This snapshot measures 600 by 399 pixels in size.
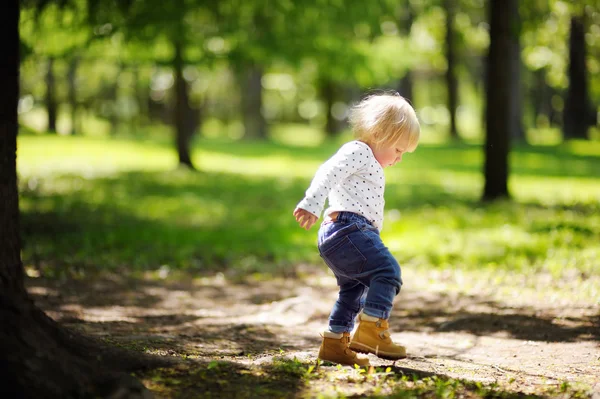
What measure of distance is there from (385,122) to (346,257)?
82cm

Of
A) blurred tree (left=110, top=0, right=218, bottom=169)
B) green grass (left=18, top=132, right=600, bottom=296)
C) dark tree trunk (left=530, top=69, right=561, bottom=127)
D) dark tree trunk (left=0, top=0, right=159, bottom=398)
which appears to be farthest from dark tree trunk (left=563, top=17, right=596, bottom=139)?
dark tree trunk (left=0, top=0, right=159, bottom=398)

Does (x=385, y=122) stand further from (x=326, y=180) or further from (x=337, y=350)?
(x=337, y=350)

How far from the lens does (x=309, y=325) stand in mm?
6168

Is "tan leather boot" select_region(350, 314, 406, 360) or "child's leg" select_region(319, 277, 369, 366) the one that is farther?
"child's leg" select_region(319, 277, 369, 366)

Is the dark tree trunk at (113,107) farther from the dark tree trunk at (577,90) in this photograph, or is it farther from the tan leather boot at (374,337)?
the tan leather boot at (374,337)

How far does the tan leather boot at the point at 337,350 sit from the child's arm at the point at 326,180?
76 cm

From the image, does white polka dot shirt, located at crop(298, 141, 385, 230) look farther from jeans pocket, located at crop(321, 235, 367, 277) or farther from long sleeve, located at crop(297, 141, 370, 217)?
jeans pocket, located at crop(321, 235, 367, 277)

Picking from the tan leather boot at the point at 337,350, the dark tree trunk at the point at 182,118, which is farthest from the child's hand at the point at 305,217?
the dark tree trunk at the point at 182,118

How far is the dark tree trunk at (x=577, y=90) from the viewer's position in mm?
28828

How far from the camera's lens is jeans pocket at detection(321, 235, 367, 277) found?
4.04 meters

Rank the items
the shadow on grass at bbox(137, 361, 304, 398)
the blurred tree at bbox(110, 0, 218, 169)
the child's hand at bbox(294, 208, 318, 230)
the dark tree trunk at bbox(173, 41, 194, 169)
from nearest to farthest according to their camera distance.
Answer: the shadow on grass at bbox(137, 361, 304, 398) < the child's hand at bbox(294, 208, 318, 230) < the blurred tree at bbox(110, 0, 218, 169) < the dark tree trunk at bbox(173, 41, 194, 169)

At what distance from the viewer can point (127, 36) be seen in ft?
46.5

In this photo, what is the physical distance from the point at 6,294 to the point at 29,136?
1189 inches

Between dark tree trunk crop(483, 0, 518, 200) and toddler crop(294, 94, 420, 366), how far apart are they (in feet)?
28.5
